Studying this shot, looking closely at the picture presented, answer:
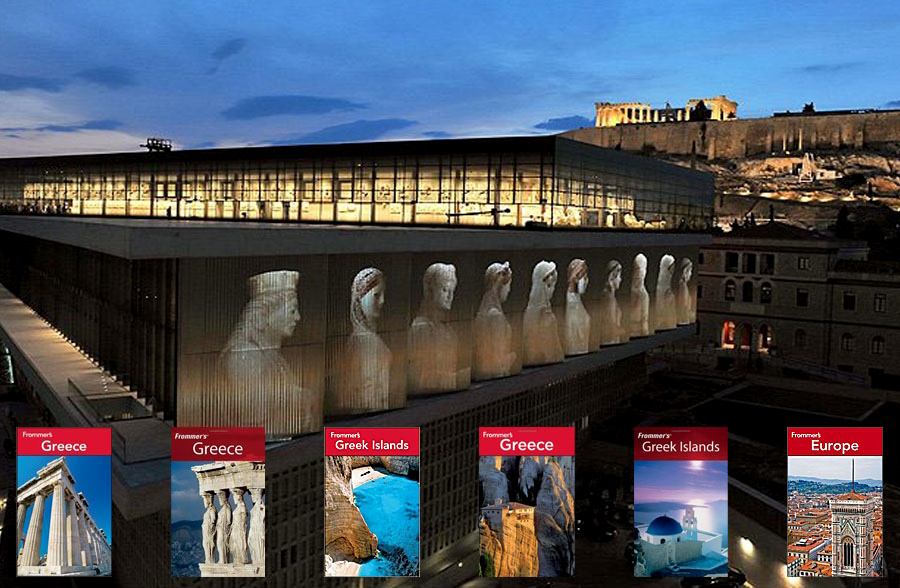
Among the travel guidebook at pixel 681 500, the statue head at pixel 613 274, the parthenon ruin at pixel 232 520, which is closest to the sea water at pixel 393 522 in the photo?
the parthenon ruin at pixel 232 520

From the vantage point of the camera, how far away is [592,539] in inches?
1082

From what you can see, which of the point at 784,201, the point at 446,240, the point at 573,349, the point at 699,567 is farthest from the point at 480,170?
the point at 784,201

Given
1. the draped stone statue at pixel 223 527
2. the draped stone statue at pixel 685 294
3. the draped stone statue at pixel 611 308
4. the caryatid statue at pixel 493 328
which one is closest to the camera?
the draped stone statue at pixel 223 527

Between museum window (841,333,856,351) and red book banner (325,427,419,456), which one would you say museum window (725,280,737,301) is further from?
red book banner (325,427,419,456)

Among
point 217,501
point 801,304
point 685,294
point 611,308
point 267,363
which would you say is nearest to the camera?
point 217,501

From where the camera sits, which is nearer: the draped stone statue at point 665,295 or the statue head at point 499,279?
the statue head at point 499,279

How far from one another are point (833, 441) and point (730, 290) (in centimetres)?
5126

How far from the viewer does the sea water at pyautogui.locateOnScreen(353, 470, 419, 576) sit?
1390 cm

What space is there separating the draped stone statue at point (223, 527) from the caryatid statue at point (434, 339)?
36.2 feet

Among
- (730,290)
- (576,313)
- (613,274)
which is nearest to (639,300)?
(613,274)

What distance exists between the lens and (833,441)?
46.3 ft

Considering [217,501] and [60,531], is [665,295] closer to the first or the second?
[217,501]

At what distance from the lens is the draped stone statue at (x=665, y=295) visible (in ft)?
136

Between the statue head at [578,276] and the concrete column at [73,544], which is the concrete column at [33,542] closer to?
the concrete column at [73,544]
